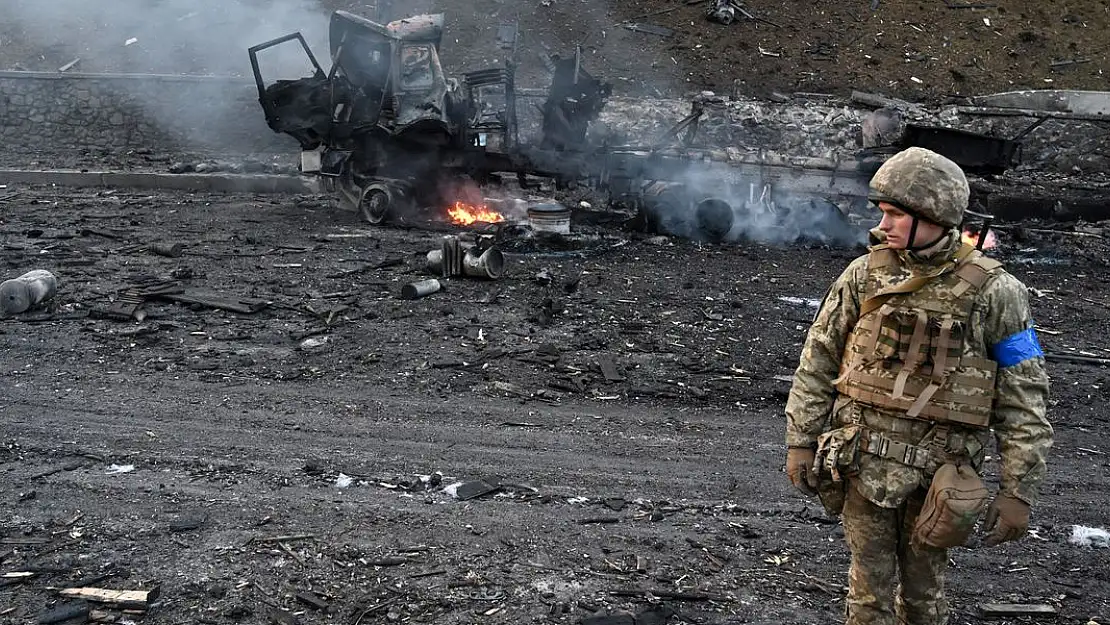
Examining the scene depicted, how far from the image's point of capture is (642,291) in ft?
31.8

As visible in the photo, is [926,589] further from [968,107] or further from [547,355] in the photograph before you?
[968,107]

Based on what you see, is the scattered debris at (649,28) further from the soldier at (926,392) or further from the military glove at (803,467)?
the military glove at (803,467)

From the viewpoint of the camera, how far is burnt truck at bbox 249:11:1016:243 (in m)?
13.0

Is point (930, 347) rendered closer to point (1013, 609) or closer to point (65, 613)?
point (1013, 609)

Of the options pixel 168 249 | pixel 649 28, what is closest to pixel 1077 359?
pixel 168 249

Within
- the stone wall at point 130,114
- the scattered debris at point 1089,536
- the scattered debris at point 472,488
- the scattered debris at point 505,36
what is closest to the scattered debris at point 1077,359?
the scattered debris at point 1089,536

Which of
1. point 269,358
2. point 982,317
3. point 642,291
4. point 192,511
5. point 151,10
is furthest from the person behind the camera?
point 151,10

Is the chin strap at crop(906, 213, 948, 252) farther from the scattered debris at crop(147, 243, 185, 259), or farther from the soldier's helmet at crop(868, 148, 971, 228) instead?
the scattered debris at crop(147, 243, 185, 259)

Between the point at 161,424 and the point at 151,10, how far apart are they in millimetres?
19951

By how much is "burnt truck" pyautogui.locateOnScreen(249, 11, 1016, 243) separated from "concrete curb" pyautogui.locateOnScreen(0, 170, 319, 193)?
2.96 metres

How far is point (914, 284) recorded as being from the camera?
301 centimetres

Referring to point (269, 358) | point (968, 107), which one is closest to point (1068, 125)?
point (968, 107)

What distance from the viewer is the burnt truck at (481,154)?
1297cm

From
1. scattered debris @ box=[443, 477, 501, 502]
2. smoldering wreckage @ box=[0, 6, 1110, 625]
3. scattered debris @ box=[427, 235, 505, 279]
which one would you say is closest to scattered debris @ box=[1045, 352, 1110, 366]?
smoldering wreckage @ box=[0, 6, 1110, 625]
